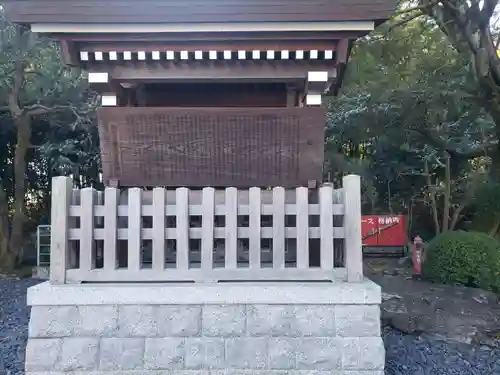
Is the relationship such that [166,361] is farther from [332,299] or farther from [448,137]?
[448,137]

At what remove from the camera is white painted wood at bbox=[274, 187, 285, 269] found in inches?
168

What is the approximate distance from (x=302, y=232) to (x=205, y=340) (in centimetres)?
120

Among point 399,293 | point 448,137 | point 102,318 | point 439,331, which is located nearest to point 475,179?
point 448,137

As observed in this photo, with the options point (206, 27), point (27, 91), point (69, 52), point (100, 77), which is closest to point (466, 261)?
point (206, 27)

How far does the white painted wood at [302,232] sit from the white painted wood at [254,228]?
338 millimetres

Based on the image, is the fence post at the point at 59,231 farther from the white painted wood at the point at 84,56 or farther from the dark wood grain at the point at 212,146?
the white painted wood at the point at 84,56

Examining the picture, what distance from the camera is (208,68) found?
5.06m

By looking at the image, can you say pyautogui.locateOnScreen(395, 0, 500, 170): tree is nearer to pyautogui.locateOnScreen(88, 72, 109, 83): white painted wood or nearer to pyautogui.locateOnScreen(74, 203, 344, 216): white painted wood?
pyautogui.locateOnScreen(74, 203, 344, 216): white painted wood

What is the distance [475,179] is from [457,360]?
8.99m

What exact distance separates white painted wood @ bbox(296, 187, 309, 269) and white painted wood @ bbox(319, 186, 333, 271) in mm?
131

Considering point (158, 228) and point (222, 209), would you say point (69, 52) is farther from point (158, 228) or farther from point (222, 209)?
point (222, 209)

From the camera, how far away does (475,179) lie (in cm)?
1356

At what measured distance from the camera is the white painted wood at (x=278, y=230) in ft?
14.0

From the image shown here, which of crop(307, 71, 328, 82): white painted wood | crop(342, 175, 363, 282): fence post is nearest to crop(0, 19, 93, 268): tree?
crop(307, 71, 328, 82): white painted wood
